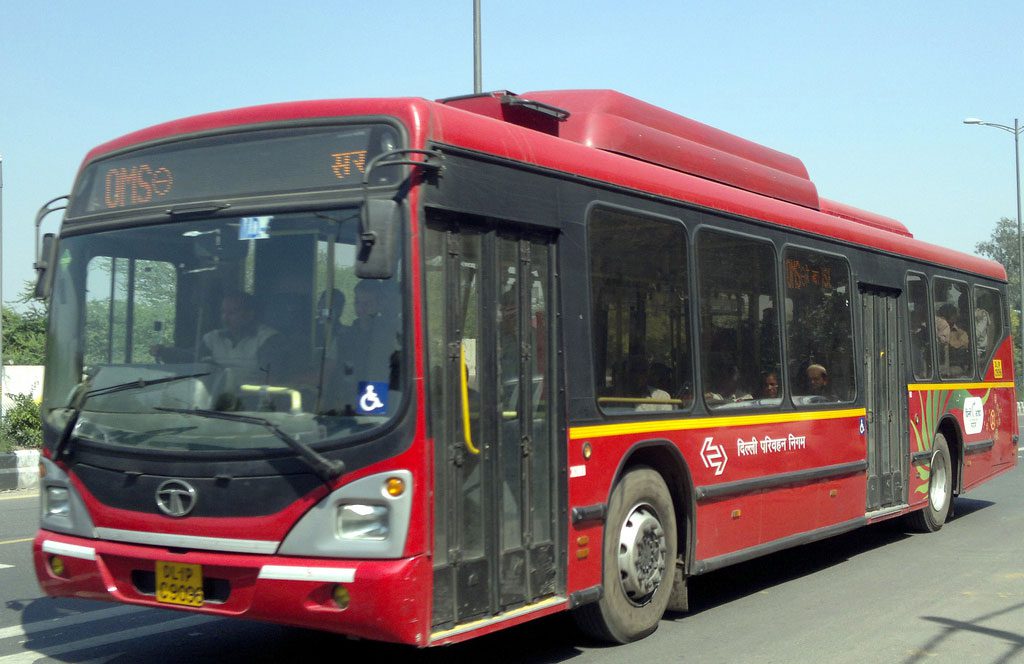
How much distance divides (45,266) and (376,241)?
2.32 meters

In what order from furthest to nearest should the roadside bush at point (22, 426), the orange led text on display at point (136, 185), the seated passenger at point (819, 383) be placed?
the roadside bush at point (22, 426)
the seated passenger at point (819, 383)
the orange led text on display at point (136, 185)

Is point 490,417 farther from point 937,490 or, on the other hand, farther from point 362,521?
point 937,490

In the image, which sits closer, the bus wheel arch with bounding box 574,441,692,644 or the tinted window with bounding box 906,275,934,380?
the bus wheel arch with bounding box 574,441,692,644

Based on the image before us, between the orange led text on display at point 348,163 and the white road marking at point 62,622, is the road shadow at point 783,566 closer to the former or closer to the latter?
the white road marking at point 62,622

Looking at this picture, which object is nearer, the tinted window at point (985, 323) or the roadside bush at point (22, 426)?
the tinted window at point (985, 323)

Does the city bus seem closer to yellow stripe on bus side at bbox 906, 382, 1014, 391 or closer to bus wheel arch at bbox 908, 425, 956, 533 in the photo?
yellow stripe on bus side at bbox 906, 382, 1014, 391

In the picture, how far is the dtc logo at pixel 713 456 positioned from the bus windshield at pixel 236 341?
3203mm

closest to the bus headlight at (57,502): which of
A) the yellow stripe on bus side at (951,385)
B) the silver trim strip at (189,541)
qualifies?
the silver trim strip at (189,541)

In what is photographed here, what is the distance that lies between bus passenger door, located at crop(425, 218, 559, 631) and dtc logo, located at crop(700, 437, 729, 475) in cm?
185

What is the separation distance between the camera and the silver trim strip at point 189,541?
5.52 metres

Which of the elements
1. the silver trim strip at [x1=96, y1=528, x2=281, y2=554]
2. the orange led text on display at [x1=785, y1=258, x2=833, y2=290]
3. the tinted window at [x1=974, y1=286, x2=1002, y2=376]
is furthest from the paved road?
the tinted window at [x1=974, y1=286, x2=1002, y2=376]

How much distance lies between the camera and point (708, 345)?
8234mm

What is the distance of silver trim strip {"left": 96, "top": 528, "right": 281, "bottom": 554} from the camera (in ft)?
18.1

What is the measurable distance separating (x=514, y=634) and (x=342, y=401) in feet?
9.25
